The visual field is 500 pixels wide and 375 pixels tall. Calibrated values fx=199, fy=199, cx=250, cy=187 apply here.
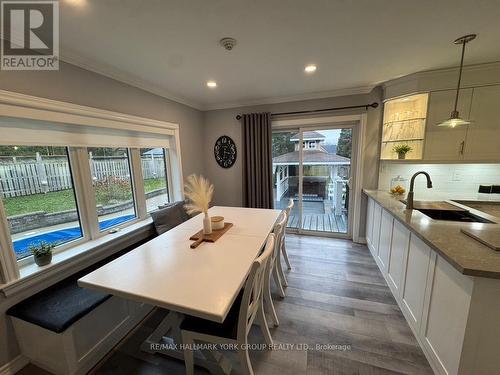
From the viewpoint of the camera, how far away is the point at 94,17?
136 cm

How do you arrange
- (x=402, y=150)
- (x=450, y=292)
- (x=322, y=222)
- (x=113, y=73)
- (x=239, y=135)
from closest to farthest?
(x=450, y=292) → (x=113, y=73) → (x=402, y=150) → (x=239, y=135) → (x=322, y=222)

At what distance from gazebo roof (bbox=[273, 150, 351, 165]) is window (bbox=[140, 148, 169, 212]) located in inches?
78.3

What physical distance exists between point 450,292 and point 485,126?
90.5 inches

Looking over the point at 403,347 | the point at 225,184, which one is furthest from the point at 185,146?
the point at 403,347

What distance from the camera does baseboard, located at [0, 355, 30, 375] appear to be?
1.43 meters

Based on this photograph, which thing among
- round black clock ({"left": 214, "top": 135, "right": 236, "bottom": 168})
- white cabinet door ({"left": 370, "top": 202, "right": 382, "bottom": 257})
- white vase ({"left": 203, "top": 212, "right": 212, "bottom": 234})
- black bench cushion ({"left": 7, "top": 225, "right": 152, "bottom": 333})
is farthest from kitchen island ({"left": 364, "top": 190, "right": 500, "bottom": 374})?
round black clock ({"left": 214, "top": 135, "right": 236, "bottom": 168})

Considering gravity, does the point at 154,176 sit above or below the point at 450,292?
above

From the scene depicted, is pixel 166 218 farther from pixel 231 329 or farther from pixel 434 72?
pixel 434 72

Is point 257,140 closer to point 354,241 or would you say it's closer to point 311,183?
point 311,183

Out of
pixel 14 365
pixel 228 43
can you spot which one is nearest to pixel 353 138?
pixel 228 43

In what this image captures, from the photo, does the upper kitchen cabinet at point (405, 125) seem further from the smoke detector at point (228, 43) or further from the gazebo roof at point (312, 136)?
the smoke detector at point (228, 43)

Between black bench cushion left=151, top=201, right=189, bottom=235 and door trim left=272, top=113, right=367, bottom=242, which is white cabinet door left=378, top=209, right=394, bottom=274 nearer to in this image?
door trim left=272, top=113, right=367, bottom=242

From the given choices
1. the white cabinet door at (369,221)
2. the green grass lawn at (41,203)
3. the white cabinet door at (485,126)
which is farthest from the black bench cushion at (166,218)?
the white cabinet door at (485,126)

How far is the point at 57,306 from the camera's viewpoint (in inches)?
57.1
